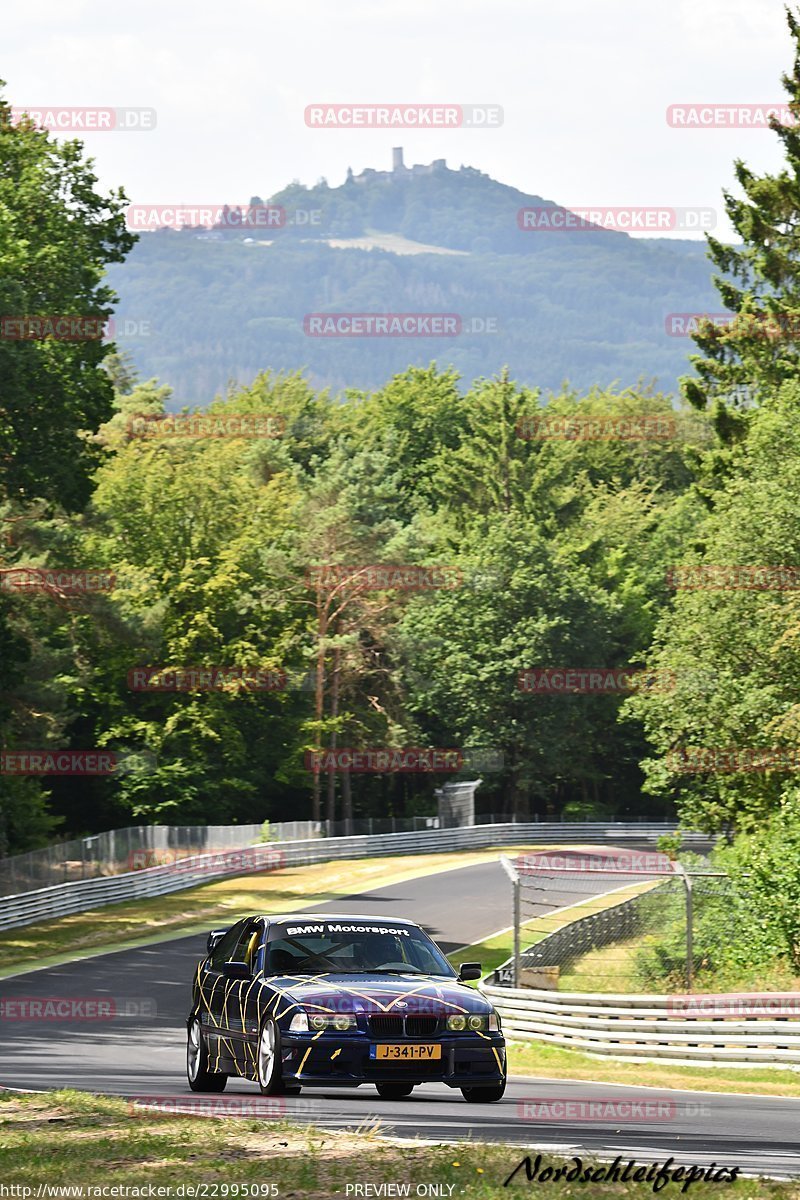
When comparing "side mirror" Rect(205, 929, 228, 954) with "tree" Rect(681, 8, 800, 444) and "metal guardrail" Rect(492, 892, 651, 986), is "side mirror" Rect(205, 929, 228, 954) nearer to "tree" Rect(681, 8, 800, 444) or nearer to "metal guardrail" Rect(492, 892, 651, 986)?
"metal guardrail" Rect(492, 892, 651, 986)

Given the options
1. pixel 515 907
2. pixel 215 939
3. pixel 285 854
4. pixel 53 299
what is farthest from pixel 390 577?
pixel 215 939

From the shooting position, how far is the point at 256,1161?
10094 mm

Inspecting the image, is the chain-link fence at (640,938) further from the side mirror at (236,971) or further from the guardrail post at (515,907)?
the side mirror at (236,971)

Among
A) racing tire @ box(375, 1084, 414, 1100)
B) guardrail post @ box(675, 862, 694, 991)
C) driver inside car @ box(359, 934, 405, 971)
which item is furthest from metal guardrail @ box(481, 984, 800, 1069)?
driver inside car @ box(359, 934, 405, 971)

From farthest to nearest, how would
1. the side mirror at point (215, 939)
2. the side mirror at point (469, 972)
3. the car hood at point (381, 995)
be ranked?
1. the side mirror at point (215, 939)
2. the side mirror at point (469, 972)
3. the car hood at point (381, 995)

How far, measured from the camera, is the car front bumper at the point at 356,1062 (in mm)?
12992

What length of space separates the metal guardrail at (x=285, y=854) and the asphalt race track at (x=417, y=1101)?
1159 cm

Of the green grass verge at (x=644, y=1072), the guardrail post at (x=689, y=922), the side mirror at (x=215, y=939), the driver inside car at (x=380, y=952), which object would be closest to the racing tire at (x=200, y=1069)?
A: the side mirror at (x=215, y=939)

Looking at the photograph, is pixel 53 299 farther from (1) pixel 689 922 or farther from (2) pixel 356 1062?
(2) pixel 356 1062

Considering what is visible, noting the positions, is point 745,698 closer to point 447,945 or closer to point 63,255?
point 447,945

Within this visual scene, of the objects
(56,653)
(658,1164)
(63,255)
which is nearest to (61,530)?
(56,653)

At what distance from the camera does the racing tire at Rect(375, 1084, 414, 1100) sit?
582 inches

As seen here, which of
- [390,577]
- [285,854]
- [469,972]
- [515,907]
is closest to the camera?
[469,972]

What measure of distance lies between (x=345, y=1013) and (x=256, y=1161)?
301 cm
